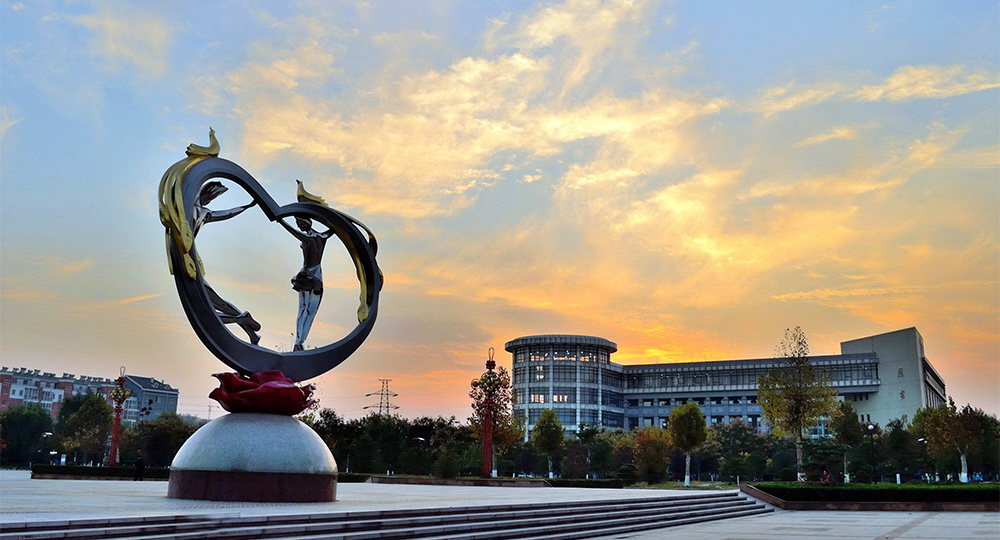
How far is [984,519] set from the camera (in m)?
24.3

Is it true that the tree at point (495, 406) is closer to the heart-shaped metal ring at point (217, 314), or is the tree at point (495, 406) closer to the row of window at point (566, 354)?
the heart-shaped metal ring at point (217, 314)

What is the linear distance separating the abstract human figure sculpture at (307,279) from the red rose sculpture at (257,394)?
1.74 metres

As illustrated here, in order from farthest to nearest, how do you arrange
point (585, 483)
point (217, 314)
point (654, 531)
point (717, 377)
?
point (717, 377) → point (585, 483) → point (654, 531) → point (217, 314)

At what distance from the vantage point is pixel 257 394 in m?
18.6

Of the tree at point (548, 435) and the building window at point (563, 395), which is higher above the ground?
the building window at point (563, 395)

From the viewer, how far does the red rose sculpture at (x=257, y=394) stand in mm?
18641

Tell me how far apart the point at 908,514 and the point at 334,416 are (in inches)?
1689

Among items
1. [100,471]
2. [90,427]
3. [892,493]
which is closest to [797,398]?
[892,493]

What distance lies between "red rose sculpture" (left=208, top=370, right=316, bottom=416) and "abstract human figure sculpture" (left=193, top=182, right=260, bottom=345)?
1379 millimetres

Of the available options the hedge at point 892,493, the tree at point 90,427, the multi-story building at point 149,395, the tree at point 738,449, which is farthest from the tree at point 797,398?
the multi-story building at point 149,395

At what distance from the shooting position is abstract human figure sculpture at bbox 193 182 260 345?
1877 centimetres

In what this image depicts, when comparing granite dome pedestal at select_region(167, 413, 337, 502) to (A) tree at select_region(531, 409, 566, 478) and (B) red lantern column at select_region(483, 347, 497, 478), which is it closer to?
(B) red lantern column at select_region(483, 347, 497, 478)

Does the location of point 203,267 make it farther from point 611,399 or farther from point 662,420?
point 662,420

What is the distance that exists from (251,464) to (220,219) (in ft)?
20.3
